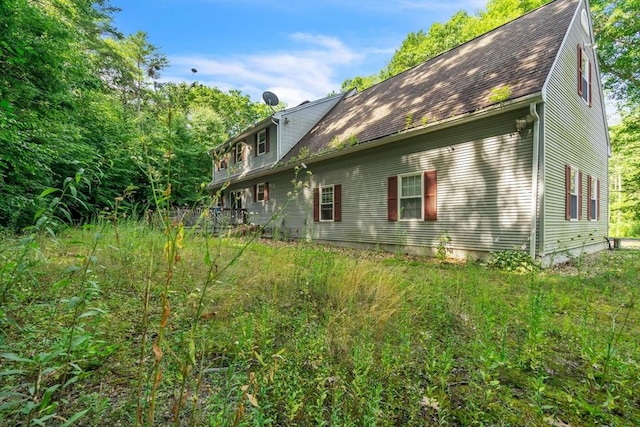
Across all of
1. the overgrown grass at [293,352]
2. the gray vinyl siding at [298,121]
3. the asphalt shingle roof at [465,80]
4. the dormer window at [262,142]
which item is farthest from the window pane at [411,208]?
the dormer window at [262,142]

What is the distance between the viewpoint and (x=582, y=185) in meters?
8.48

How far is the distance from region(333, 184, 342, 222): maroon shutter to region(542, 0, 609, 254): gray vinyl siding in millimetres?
5582

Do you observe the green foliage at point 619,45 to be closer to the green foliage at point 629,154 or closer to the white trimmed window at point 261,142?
the green foliage at point 629,154

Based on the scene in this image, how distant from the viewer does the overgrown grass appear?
127 cm

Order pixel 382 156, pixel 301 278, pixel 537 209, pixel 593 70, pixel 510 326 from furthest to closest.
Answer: pixel 593 70 → pixel 382 156 → pixel 537 209 → pixel 301 278 → pixel 510 326

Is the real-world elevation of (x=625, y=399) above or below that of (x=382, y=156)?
below

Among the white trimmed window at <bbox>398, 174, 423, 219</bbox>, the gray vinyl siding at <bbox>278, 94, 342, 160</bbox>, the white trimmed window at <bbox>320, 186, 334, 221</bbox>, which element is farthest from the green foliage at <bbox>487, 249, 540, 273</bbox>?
the gray vinyl siding at <bbox>278, 94, 342, 160</bbox>

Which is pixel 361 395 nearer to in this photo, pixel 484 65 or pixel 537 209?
pixel 537 209

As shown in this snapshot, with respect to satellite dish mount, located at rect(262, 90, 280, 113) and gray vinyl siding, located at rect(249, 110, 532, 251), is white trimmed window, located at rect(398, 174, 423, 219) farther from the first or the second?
satellite dish mount, located at rect(262, 90, 280, 113)

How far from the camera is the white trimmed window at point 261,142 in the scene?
45.0ft

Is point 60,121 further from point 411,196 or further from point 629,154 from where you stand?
point 629,154

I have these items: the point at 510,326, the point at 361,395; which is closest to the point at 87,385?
the point at 361,395

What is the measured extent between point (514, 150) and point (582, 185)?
4.04m

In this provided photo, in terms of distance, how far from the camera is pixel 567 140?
745 cm
